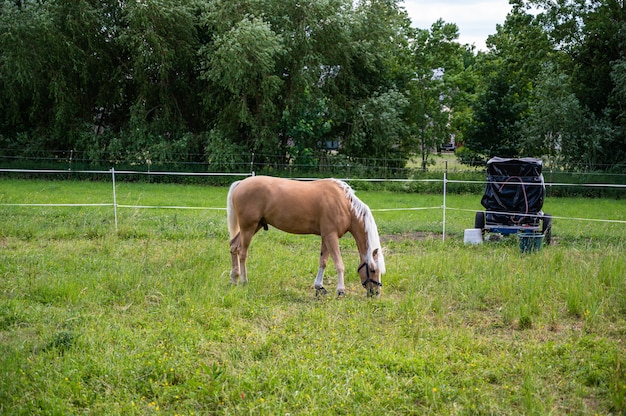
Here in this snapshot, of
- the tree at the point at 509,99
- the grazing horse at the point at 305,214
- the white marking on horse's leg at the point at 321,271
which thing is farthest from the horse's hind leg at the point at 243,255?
the tree at the point at 509,99

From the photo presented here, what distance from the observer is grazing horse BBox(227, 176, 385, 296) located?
6805mm

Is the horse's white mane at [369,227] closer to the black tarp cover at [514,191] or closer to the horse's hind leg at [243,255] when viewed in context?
the horse's hind leg at [243,255]

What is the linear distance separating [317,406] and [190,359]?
1.28m

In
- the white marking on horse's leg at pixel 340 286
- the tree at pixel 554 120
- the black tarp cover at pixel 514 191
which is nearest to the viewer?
the white marking on horse's leg at pixel 340 286

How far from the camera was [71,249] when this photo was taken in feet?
28.5

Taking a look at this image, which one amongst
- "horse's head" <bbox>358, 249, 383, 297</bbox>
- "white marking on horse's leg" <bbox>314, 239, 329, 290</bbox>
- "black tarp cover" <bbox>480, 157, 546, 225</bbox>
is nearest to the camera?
"horse's head" <bbox>358, 249, 383, 297</bbox>

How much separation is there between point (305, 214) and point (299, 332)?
78.8 inches

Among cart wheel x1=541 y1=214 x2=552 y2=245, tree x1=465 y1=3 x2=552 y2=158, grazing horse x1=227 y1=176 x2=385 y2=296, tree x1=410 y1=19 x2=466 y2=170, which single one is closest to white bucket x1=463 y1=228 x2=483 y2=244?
cart wheel x1=541 y1=214 x2=552 y2=245

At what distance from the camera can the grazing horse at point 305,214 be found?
6.80 m

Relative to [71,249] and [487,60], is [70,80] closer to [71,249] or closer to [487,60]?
[71,249]

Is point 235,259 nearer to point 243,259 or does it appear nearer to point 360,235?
point 243,259

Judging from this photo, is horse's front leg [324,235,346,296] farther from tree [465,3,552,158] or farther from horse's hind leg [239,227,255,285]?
tree [465,3,552,158]

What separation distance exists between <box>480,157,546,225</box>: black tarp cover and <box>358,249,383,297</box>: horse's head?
15.6 feet

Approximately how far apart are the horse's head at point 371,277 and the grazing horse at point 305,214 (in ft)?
0.23
